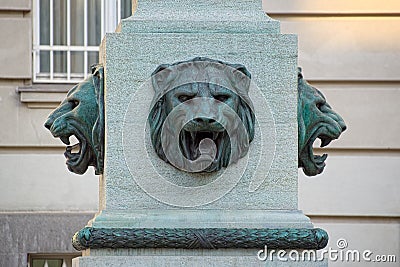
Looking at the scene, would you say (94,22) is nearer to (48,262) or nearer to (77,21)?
(77,21)

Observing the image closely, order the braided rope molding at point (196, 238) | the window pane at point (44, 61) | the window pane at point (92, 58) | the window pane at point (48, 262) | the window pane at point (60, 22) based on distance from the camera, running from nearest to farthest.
Result: the braided rope molding at point (196, 238) → the window pane at point (48, 262) → the window pane at point (44, 61) → the window pane at point (92, 58) → the window pane at point (60, 22)

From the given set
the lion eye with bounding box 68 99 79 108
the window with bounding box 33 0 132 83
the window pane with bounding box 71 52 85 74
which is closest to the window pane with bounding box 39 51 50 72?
the window with bounding box 33 0 132 83

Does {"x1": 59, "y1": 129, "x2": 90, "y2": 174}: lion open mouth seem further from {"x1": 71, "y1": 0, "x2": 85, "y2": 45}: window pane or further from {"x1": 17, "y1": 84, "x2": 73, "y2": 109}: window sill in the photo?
{"x1": 71, "y1": 0, "x2": 85, "y2": 45}: window pane

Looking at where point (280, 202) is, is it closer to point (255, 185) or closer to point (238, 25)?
point (255, 185)

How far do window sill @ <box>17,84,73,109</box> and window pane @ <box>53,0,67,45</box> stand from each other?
29.6 inches

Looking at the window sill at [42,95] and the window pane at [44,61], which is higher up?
the window pane at [44,61]

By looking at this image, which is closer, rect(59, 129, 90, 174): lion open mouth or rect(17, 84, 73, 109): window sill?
rect(59, 129, 90, 174): lion open mouth

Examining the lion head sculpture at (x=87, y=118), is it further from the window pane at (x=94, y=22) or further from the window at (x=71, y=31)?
the window pane at (x=94, y=22)

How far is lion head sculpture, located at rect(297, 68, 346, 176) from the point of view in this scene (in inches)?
364

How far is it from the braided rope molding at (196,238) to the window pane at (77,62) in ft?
23.6

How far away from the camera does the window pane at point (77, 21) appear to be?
16.1 meters

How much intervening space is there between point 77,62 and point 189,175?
717 cm

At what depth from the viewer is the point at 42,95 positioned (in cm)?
1545

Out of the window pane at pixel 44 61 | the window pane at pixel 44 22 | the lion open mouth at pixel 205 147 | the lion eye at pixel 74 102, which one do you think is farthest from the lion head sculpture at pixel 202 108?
the window pane at pixel 44 22
